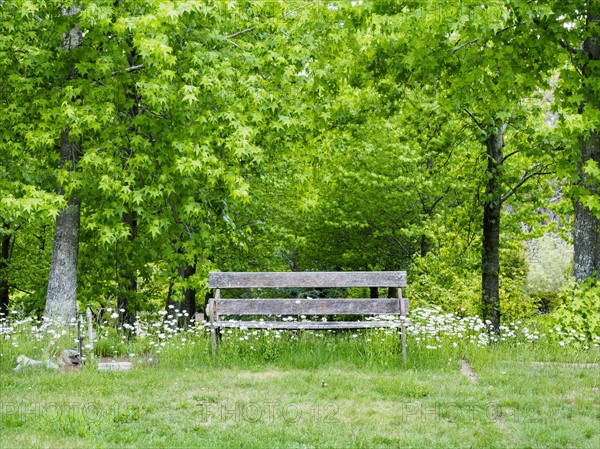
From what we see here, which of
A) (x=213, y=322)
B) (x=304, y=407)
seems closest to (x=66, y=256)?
(x=213, y=322)

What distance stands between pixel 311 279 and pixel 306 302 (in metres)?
0.34

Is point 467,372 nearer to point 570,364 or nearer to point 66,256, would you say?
point 570,364

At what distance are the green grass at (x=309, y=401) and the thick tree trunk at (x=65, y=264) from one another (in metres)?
3.04

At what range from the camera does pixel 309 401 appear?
21.7 ft

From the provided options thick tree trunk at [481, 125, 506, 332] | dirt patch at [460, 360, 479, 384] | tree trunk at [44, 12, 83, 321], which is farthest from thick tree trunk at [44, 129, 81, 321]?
thick tree trunk at [481, 125, 506, 332]

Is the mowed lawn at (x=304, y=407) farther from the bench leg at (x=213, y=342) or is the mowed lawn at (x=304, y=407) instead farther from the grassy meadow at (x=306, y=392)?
the bench leg at (x=213, y=342)

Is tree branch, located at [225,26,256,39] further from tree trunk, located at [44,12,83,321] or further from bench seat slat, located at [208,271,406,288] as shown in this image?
bench seat slat, located at [208,271,406,288]

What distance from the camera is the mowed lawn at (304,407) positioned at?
5379 mm

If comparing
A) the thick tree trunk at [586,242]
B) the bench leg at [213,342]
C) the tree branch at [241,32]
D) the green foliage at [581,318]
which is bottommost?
the bench leg at [213,342]

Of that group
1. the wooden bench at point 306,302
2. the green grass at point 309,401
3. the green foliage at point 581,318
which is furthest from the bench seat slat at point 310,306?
the green foliage at point 581,318

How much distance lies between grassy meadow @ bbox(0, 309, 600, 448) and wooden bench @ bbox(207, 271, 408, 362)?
1.12 ft

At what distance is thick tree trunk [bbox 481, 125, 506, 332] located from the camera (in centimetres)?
1304

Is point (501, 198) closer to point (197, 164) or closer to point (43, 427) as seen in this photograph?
point (197, 164)

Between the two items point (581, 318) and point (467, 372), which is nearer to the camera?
point (467, 372)
